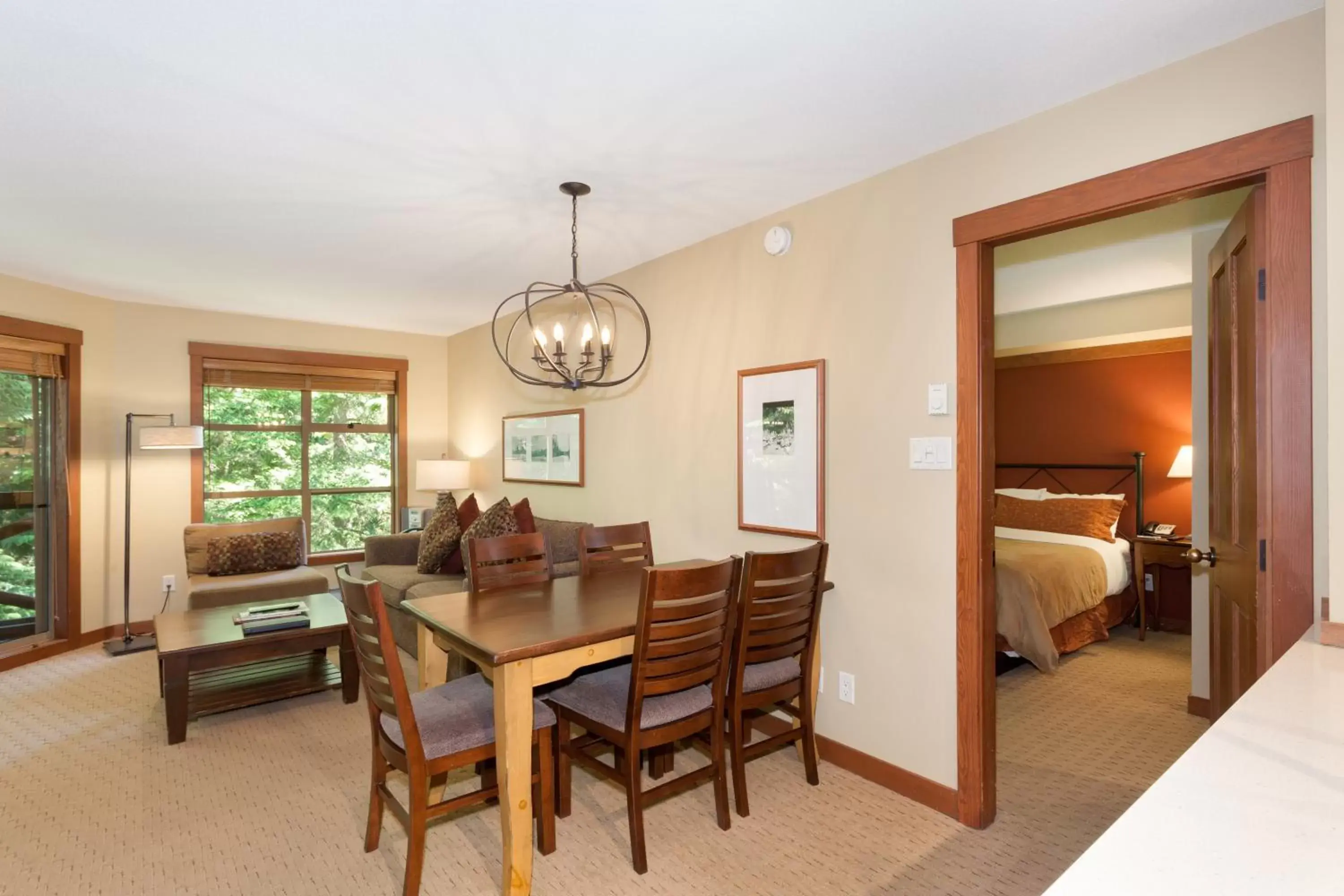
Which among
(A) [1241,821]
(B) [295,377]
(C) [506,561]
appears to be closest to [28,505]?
(B) [295,377]

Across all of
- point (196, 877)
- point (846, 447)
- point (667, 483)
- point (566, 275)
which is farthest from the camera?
point (566, 275)

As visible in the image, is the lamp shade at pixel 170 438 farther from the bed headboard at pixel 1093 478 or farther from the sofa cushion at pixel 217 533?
the bed headboard at pixel 1093 478

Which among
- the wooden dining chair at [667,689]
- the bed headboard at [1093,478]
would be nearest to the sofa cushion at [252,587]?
the wooden dining chair at [667,689]

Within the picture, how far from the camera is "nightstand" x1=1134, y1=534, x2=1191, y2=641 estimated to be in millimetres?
4816

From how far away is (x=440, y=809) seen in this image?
2031 millimetres

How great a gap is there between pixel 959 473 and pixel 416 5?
7.16 ft

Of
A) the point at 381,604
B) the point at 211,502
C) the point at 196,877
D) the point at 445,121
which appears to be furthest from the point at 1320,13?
the point at 211,502

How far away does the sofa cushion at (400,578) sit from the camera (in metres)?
4.37

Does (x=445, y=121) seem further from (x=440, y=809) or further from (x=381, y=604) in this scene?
(x=440, y=809)

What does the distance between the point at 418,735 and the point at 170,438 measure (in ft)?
12.9

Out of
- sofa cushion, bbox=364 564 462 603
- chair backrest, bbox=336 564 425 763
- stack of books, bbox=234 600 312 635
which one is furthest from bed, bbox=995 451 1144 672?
stack of books, bbox=234 600 312 635

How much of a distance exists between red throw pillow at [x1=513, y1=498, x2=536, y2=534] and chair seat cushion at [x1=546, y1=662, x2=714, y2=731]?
178 cm

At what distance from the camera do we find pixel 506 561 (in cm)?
323

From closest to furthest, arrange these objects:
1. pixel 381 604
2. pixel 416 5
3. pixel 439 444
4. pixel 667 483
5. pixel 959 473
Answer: pixel 416 5 < pixel 381 604 < pixel 959 473 < pixel 667 483 < pixel 439 444
